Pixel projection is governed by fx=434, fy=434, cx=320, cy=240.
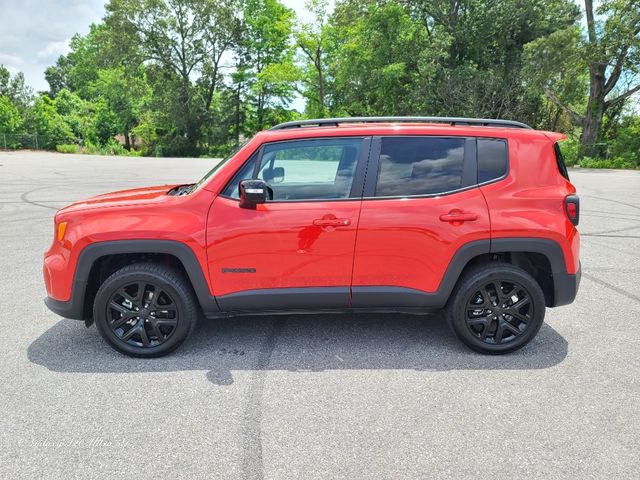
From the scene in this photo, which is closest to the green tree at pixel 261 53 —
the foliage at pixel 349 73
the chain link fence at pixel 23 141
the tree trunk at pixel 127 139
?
the foliage at pixel 349 73

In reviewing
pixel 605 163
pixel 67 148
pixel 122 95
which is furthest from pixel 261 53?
pixel 605 163

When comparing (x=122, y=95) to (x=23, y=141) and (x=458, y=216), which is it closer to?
(x=23, y=141)

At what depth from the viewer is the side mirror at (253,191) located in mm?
3076

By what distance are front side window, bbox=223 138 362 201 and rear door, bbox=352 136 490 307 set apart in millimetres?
175

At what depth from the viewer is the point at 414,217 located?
3.24 m

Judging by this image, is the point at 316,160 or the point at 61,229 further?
the point at 316,160

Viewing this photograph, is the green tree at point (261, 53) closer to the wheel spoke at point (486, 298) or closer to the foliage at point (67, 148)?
the foliage at point (67, 148)

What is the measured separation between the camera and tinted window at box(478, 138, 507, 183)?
11.0 feet

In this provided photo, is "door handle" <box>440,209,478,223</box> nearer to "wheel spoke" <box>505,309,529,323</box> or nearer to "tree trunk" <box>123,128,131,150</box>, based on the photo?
"wheel spoke" <box>505,309,529,323</box>

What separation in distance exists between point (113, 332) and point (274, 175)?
1.74 metres

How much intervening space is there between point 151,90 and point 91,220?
5161 centimetres

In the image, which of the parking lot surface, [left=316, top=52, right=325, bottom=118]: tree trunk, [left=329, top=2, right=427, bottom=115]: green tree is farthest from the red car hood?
[left=316, top=52, right=325, bottom=118]: tree trunk

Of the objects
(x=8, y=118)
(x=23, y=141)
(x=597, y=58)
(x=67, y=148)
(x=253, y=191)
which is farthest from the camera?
(x=23, y=141)

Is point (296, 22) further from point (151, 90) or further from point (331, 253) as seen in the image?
point (331, 253)
